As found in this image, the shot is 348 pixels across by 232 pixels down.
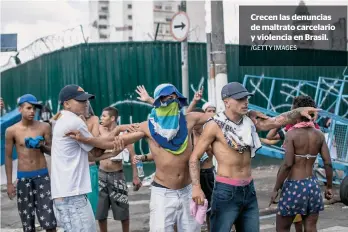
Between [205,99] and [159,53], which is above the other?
[159,53]

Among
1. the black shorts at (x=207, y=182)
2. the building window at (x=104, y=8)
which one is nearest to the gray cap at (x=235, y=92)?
the black shorts at (x=207, y=182)

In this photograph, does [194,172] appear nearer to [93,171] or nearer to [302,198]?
[302,198]

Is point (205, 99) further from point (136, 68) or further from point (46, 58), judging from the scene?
point (46, 58)

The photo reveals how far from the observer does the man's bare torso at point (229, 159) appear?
16.6 ft

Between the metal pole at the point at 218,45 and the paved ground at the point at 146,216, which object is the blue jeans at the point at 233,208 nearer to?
the paved ground at the point at 146,216

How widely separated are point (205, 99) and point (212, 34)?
17.5 ft

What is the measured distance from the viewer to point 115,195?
23.7ft

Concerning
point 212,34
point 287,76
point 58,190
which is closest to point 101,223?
point 58,190

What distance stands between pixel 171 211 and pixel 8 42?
336 inches

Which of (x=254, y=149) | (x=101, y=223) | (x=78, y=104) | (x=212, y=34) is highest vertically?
(x=212, y=34)

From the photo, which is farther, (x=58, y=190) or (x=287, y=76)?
(x=287, y=76)

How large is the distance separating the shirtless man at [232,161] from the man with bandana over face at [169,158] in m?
0.19

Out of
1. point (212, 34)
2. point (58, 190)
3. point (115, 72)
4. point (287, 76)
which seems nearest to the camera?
point (58, 190)

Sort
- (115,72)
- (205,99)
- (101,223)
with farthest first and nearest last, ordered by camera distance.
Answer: (205,99) → (115,72) → (101,223)
